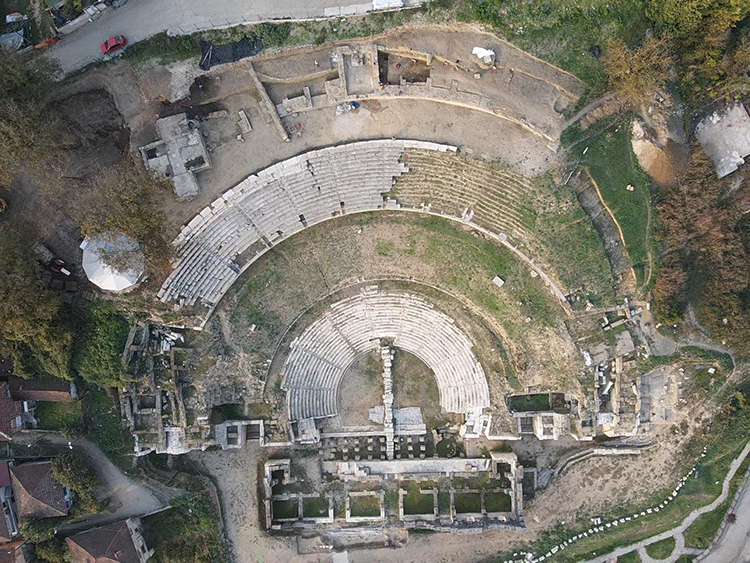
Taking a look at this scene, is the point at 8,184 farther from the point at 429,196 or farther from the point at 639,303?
the point at 639,303

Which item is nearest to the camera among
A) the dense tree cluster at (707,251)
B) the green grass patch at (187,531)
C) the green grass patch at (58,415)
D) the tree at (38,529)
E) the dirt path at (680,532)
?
the tree at (38,529)

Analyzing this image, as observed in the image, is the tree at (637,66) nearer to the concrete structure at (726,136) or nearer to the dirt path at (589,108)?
the dirt path at (589,108)

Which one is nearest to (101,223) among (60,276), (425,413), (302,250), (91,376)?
(60,276)

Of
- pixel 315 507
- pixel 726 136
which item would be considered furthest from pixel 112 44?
pixel 726 136

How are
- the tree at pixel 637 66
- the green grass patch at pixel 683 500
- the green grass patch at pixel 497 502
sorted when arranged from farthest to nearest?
the green grass patch at pixel 497 502, the green grass patch at pixel 683 500, the tree at pixel 637 66

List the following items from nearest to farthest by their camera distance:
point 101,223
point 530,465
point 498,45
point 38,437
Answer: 1. point 101,223
2. point 498,45
3. point 38,437
4. point 530,465

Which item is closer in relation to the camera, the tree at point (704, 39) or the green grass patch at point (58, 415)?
the tree at point (704, 39)

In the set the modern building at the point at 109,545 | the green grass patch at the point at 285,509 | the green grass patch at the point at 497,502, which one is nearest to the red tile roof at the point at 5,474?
the modern building at the point at 109,545
